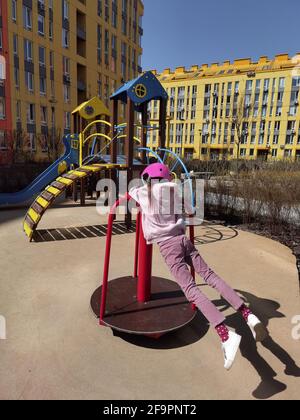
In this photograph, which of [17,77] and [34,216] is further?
[17,77]

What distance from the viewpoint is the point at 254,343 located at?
2.63 meters

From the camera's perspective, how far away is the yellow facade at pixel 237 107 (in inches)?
1785

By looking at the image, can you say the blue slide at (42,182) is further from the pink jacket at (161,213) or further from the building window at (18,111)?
the building window at (18,111)

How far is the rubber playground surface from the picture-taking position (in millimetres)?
2086

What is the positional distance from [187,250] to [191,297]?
0.40m

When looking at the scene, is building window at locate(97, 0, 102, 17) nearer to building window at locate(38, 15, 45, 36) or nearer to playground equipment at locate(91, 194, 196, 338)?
building window at locate(38, 15, 45, 36)

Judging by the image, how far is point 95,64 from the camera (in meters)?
30.4

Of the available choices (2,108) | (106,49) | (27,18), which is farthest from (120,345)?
(106,49)

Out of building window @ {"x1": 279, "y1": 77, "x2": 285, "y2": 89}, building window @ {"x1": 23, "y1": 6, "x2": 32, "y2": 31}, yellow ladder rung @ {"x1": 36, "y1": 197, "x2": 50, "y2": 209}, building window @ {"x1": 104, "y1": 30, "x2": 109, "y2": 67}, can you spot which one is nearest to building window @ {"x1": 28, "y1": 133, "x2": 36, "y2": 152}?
building window @ {"x1": 23, "y1": 6, "x2": 32, "y2": 31}

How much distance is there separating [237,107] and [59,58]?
29.1 metres

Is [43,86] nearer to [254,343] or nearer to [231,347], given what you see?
[254,343]

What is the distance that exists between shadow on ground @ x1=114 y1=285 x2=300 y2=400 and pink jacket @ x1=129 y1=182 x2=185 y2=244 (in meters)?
0.88

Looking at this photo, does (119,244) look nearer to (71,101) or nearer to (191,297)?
(191,297)
